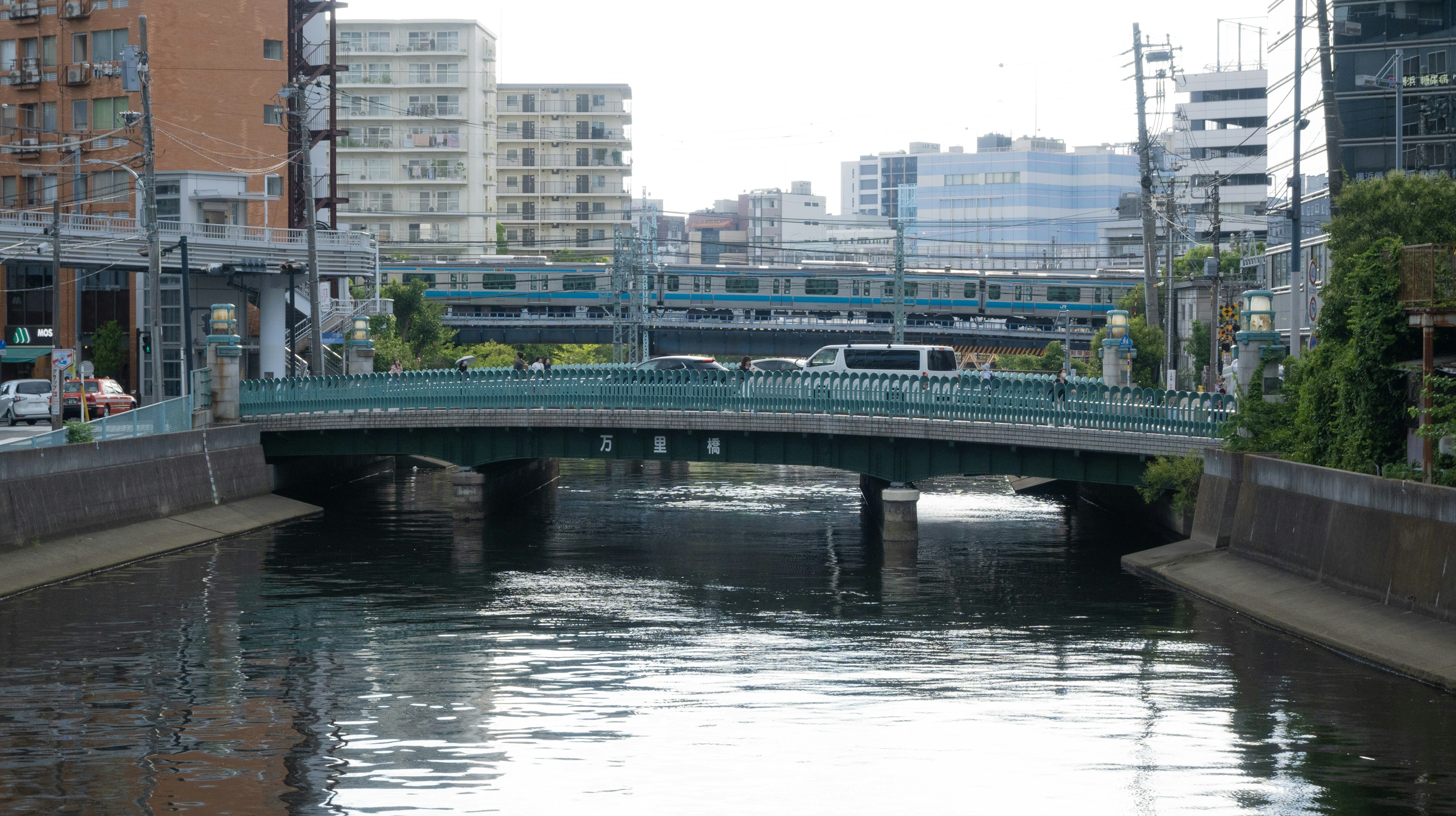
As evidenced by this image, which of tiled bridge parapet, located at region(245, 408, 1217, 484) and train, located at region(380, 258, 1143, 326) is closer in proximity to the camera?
tiled bridge parapet, located at region(245, 408, 1217, 484)

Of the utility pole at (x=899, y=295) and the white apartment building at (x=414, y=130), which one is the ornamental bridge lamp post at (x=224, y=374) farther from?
the white apartment building at (x=414, y=130)

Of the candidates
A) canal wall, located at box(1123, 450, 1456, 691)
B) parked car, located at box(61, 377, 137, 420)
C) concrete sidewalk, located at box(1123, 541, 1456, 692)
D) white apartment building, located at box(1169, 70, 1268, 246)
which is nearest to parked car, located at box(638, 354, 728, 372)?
parked car, located at box(61, 377, 137, 420)

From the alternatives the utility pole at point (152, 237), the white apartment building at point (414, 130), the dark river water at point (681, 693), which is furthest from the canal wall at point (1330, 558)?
the white apartment building at point (414, 130)

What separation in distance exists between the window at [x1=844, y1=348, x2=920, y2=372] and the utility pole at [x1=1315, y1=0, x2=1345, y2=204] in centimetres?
1424

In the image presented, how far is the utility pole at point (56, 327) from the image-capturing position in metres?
38.2

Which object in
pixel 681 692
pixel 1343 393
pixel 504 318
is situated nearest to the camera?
pixel 681 692

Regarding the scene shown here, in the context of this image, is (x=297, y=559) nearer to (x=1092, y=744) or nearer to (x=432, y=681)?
(x=432, y=681)

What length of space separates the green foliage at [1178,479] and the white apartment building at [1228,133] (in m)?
103

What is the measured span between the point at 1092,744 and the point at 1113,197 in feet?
573

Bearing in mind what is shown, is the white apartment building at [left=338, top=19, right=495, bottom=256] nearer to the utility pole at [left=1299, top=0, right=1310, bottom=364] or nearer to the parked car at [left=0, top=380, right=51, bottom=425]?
the parked car at [left=0, top=380, right=51, bottom=425]

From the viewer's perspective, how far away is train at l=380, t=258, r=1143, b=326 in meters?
97.8

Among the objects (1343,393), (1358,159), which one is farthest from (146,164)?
(1358,159)

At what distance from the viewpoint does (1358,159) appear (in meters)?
67.2

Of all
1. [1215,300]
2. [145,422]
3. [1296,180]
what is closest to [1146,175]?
[1215,300]
